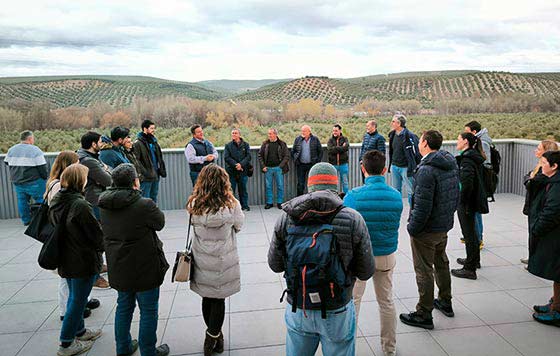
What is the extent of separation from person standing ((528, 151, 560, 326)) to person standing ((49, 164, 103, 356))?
3.66 metres

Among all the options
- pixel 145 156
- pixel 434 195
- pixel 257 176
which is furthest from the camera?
pixel 257 176

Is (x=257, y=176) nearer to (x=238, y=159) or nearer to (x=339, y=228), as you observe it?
(x=238, y=159)

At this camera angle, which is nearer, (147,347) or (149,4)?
(147,347)

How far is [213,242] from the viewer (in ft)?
10.8

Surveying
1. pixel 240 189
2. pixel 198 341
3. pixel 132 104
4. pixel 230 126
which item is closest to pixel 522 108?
pixel 230 126

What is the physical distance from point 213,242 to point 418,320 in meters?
1.94

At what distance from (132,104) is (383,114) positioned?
28.9 ft

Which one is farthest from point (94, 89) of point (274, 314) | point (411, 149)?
point (274, 314)

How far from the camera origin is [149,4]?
9758 mm

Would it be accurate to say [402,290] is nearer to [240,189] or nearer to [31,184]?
[240,189]

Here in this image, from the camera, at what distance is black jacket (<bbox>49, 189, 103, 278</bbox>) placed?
3.33 metres

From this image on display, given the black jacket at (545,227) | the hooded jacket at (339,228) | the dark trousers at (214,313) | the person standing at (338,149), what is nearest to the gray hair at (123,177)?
the dark trousers at (214,313)

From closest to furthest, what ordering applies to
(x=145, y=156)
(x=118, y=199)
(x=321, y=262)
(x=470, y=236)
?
(x=321, y=262) < (x=118, y=199) < (x=470, y=236) < (x=145, y=156)

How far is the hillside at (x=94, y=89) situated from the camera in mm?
14586
